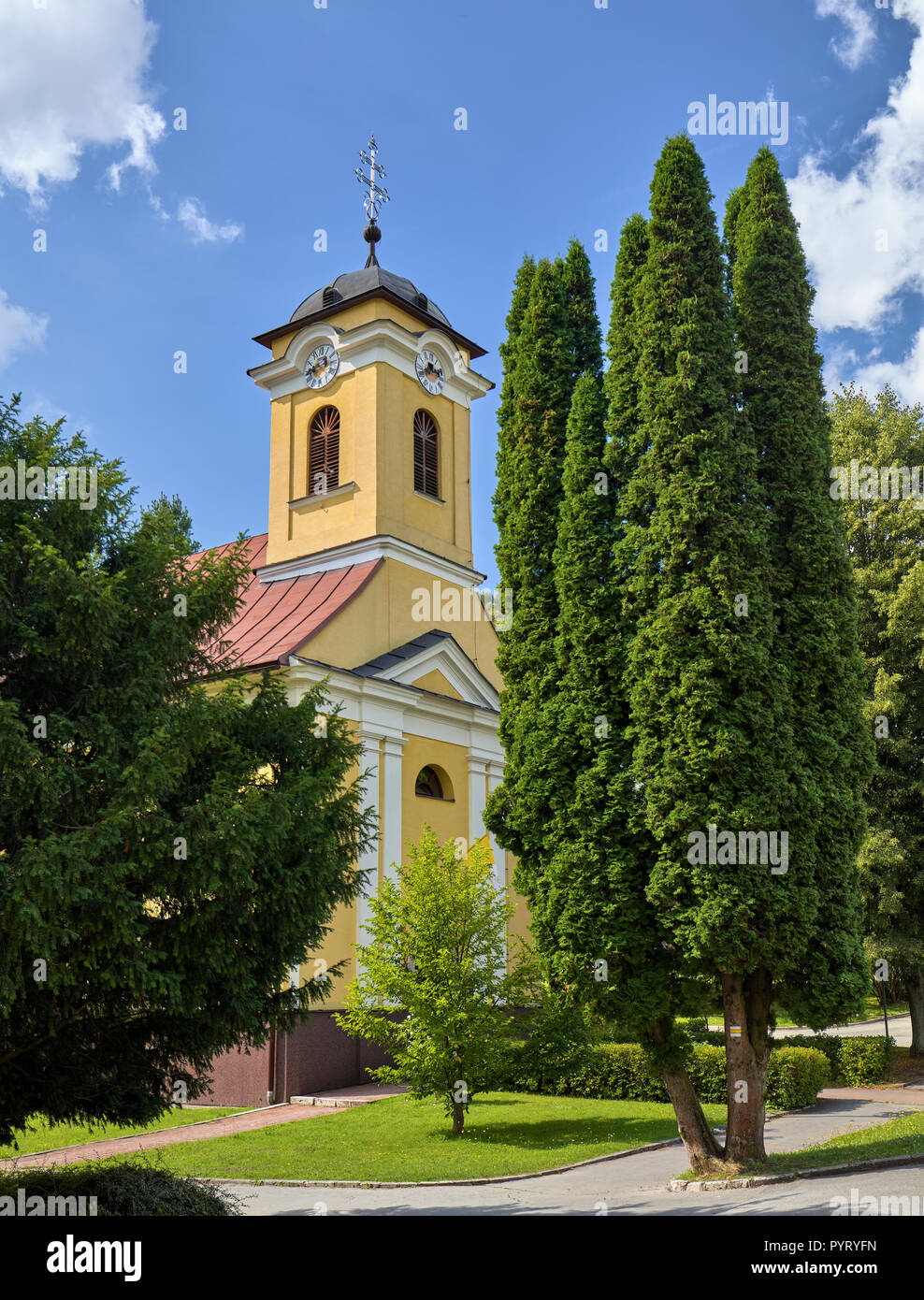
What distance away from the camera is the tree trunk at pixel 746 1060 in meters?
12.8

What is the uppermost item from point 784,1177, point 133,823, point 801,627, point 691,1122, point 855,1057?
point 801,627

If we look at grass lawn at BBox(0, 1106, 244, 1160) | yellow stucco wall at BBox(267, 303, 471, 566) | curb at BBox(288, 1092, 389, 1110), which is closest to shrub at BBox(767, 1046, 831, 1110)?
curb at BBox(288, 1092, 389, 1110)

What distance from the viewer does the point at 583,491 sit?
1430 cm

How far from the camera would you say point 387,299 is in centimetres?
2752

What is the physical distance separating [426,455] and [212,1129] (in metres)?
17.1

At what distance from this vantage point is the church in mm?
24594

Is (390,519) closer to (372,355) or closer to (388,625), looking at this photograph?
(388,625)

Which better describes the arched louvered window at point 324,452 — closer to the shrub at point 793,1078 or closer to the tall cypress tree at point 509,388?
the tall cypress tree at point 509,388

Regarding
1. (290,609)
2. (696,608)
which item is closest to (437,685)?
(290,609)

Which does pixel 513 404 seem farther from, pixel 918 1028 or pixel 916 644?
pixel 918 1028

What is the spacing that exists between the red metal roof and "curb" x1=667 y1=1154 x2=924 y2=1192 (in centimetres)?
1335

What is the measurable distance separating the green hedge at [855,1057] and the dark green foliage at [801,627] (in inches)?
452

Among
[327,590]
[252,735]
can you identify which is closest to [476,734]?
[327,590]

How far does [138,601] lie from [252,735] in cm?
178
